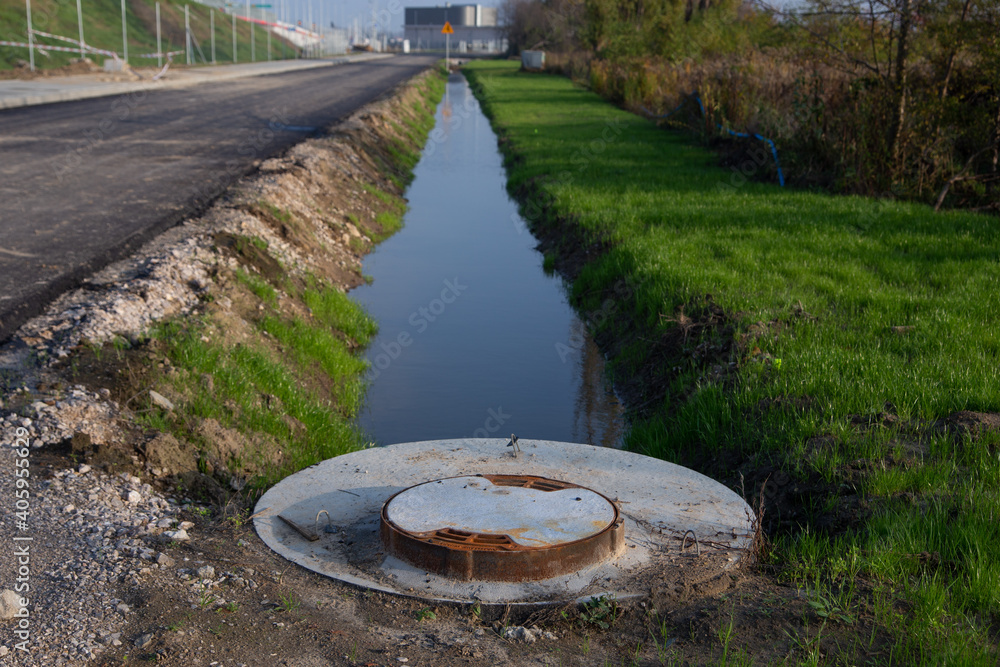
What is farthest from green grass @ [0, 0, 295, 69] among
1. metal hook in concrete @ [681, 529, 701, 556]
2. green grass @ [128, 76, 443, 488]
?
metal hook in concrete @ [681, 529, 701, 556]

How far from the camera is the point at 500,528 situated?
3646 mm

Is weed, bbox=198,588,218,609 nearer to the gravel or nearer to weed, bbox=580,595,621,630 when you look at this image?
the gravel

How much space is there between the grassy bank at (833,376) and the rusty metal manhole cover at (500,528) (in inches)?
32.2

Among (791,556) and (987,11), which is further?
(987,11)

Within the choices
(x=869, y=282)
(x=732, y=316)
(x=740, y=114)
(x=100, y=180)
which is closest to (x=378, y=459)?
(x=732, y=316)

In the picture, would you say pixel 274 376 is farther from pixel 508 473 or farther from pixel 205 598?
pixel 205 598

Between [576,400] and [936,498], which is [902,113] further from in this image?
[936,498]

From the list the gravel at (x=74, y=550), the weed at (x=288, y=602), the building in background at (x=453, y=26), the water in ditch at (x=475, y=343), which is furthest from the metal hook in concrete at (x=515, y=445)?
the building in background at (x=453, y=26)

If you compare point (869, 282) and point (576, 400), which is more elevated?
point (869, 282)

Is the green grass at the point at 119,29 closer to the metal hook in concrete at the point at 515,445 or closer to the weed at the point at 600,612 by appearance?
the metal hook in concrete at the point at 515,445

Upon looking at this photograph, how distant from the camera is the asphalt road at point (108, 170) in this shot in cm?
738

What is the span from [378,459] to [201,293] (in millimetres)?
2889

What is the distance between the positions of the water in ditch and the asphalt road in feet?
8.33

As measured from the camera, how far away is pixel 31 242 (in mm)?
7965
